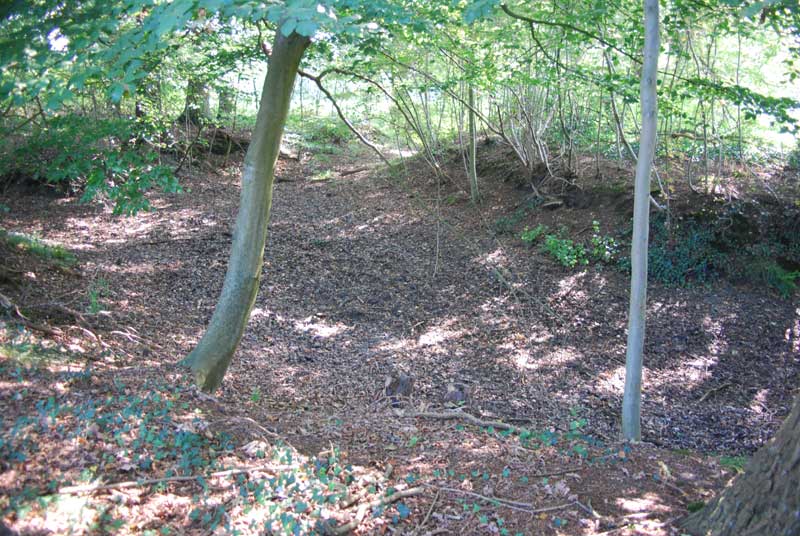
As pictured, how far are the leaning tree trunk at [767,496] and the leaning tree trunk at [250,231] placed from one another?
405 cm

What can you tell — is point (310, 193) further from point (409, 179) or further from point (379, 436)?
point (379, 436)

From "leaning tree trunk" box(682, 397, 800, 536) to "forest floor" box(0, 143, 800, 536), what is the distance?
1.29ft

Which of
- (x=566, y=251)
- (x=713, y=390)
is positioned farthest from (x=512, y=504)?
(x=566, y=251)

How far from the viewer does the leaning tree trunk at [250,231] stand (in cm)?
521

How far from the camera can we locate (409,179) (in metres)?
15.2

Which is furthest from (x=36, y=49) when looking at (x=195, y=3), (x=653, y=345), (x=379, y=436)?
(x=653, y=345)

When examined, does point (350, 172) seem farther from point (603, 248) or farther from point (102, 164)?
point (102, 164)

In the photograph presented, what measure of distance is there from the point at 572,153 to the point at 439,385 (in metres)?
7.74

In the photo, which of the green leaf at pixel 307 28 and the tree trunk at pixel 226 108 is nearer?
the green leaf at pixel 307 28

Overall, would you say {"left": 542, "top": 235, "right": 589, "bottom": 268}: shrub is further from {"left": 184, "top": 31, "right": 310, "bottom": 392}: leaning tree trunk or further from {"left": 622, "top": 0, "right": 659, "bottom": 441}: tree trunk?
{"left": 184, "top": 31, "right": 310, "bottom": 392}: leaning tree trunk

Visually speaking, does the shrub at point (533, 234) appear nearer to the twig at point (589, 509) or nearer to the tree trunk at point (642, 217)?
the tree trunk at point (642, 217)

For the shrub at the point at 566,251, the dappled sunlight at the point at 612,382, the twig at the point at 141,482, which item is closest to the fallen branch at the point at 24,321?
the twig at the point at 141,482

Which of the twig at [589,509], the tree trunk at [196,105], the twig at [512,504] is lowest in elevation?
the twig at [512,504]

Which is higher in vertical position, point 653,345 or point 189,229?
point 189,229
